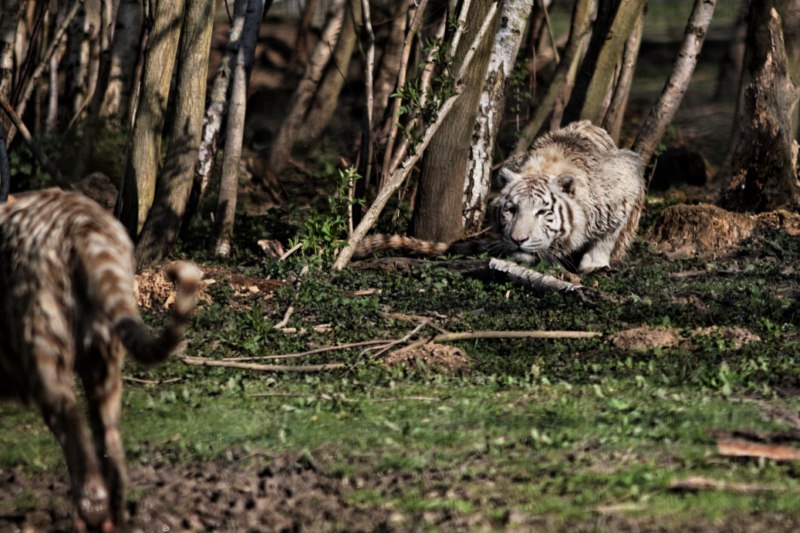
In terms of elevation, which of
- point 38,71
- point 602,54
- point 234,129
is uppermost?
point 602,54

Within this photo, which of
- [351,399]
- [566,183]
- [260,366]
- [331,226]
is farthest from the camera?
[331,226]

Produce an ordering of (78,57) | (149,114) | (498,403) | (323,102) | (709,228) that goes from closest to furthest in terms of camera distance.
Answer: (498,403), (149,114), (709,228), (78,57), (323,102)

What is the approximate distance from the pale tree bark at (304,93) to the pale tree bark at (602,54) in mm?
5458

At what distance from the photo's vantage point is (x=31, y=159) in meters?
16.6

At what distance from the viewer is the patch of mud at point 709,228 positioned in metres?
12.4

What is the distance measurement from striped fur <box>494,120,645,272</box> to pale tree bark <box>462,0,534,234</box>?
1.99ft

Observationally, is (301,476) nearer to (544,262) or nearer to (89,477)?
(89,477)

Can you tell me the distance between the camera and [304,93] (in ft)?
63.4

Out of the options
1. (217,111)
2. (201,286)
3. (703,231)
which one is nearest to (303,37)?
(217,111)

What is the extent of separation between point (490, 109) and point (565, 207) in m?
1.98

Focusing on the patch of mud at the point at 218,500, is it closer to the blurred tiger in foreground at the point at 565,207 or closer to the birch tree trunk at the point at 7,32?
the blurred tiger in foreground at the point at 565,207

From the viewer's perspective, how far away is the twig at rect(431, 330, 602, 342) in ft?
28.3

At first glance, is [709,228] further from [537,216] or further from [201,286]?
[201,286]

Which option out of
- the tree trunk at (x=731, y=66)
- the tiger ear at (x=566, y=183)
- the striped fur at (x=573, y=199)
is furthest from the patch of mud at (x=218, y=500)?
the tree trunk at (x=731, y=66)
